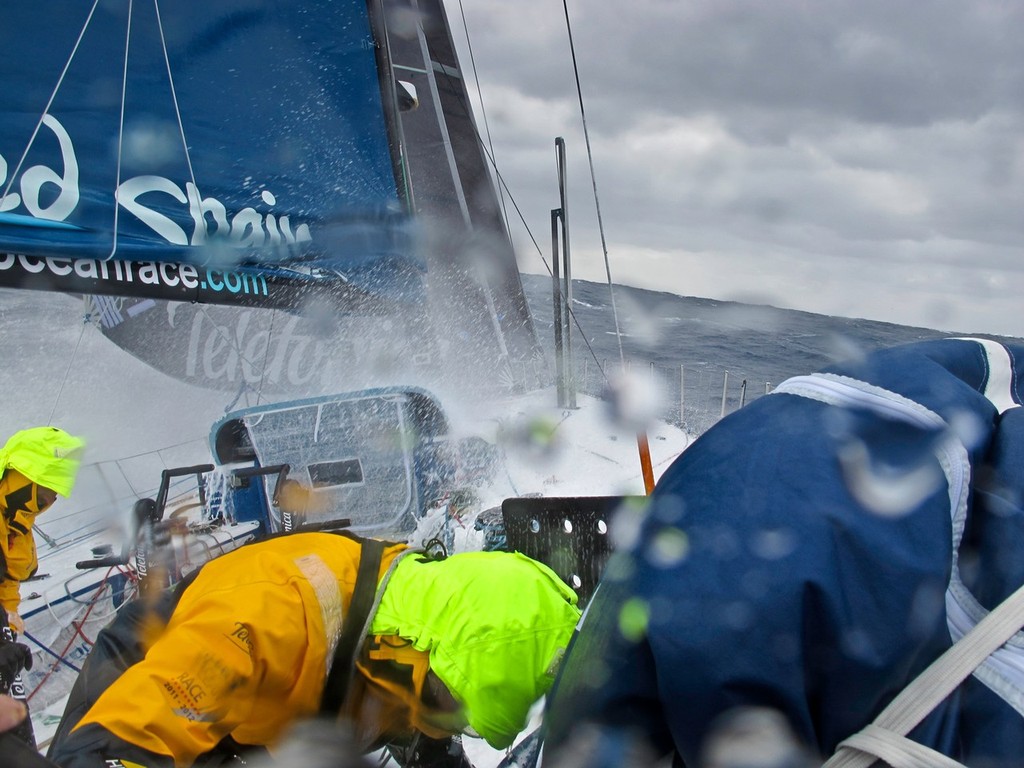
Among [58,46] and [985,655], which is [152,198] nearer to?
[58,46]

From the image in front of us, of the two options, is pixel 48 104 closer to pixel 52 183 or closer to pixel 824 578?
pixel 52 183

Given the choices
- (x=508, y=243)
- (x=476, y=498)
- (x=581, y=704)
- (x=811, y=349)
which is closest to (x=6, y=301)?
(x=508, y=243)

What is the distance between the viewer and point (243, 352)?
255 inches

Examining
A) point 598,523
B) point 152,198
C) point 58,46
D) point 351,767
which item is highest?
point 58,46

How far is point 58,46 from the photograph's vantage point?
3707mm

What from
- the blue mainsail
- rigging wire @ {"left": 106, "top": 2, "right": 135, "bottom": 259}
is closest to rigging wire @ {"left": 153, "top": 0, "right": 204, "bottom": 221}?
the blue mainsail

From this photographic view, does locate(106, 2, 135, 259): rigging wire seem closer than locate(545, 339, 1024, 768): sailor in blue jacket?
No

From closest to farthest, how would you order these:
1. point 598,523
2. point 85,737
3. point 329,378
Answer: point 85,737 → point 598,523 → point 329,378

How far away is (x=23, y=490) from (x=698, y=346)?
15.9 metres

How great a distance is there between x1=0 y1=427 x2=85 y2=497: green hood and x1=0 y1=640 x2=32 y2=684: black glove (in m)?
0.68

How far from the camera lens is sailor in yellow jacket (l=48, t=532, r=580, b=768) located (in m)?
1.33

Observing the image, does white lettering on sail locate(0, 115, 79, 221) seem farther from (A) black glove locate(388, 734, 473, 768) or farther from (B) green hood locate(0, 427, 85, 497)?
(A) black glove locate(388, 734, 473, 768)

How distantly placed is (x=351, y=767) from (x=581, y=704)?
105 centimetres

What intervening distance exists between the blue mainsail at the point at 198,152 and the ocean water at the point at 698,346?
2.26 m
